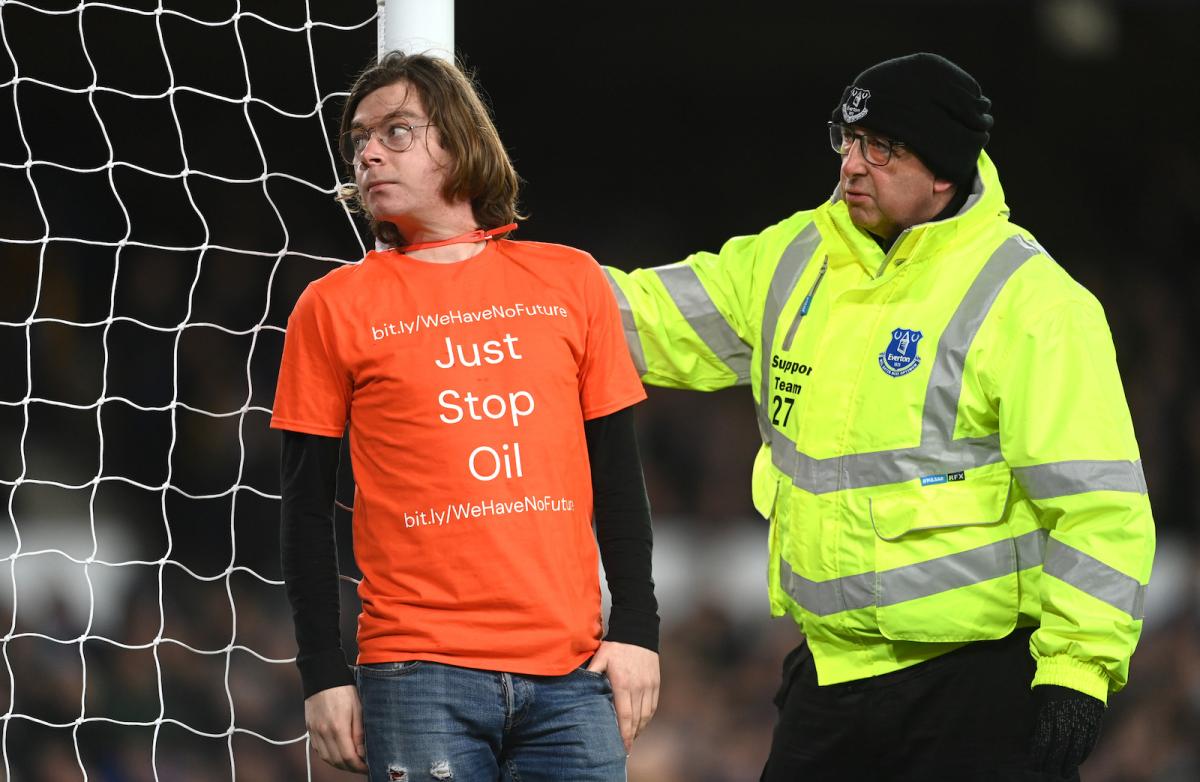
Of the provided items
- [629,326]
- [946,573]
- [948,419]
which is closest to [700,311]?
[629,326]

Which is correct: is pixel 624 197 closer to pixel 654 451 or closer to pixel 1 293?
pixel 654 451

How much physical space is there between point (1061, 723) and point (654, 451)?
389cm

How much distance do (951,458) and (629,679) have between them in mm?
549

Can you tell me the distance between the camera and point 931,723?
6.66 ft

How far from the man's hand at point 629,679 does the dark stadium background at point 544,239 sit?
2.91 m

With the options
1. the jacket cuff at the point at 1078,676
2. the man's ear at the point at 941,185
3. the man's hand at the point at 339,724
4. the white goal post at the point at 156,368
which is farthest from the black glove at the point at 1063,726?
the white goal post at the point at 156,368

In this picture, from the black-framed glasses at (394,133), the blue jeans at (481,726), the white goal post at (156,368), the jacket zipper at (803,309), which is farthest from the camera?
the white goal post at (156,368)

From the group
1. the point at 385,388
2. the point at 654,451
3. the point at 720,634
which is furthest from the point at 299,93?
the point at 385,388

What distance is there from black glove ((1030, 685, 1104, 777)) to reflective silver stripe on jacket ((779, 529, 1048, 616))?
0.54 ft

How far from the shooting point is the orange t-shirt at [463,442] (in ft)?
5.53

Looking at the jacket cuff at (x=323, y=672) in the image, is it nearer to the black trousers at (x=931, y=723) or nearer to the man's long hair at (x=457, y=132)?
the man's long hair at (x=457, y=132)

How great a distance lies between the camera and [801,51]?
5.96 meters

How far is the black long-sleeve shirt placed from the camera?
1719 millimetres

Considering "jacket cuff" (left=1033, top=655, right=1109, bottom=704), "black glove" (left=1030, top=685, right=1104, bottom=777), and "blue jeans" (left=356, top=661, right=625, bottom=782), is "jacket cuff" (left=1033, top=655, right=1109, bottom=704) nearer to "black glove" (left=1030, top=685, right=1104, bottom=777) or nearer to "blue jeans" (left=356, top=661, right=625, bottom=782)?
"black glove" (left=1030, top=685, right=1104, bottom=777)
